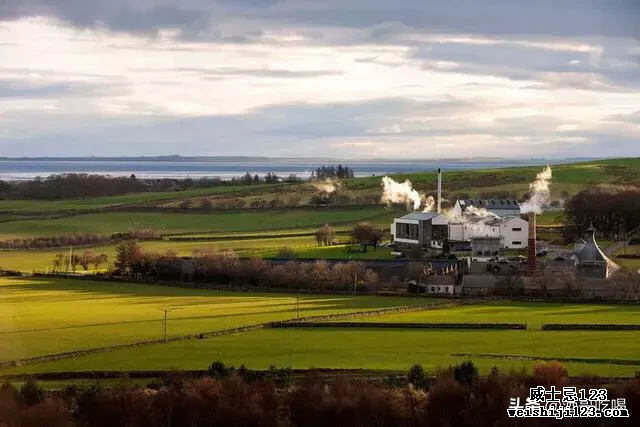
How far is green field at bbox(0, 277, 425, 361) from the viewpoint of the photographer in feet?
114

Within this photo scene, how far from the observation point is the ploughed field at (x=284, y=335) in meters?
30.8

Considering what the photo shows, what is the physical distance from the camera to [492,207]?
2953 inches

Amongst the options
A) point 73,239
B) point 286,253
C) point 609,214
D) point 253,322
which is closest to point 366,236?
point 286,253

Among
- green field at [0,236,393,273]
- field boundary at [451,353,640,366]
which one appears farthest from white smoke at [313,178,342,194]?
field boundary at [451,353,640,366]

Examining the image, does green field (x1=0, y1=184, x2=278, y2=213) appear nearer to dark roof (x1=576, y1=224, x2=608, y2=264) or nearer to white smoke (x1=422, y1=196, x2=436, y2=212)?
white smoke (x1=422, y1=196, x2=436, y2=212)

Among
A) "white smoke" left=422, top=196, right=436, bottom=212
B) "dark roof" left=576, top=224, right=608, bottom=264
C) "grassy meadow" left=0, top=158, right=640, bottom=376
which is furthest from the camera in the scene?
"white smoke" left=422, top=196, right=436, bottom=212

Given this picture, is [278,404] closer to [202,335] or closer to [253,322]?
[202,335]

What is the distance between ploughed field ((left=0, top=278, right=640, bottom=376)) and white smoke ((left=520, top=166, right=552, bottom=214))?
108 ft

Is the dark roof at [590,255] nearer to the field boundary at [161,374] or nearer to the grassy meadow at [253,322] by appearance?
the grassy meadow at [253,322]

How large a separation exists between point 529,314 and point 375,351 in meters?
11.2

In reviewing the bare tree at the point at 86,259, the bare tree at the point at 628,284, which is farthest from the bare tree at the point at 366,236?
the bare tree at the point at 628,284

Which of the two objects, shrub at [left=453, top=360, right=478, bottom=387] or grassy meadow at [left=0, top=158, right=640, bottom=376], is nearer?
shrub at [left=453, top=360, right=478, bottom=387]

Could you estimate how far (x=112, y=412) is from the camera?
2475 centimetres

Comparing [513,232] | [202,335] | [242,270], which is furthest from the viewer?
[513,232]
